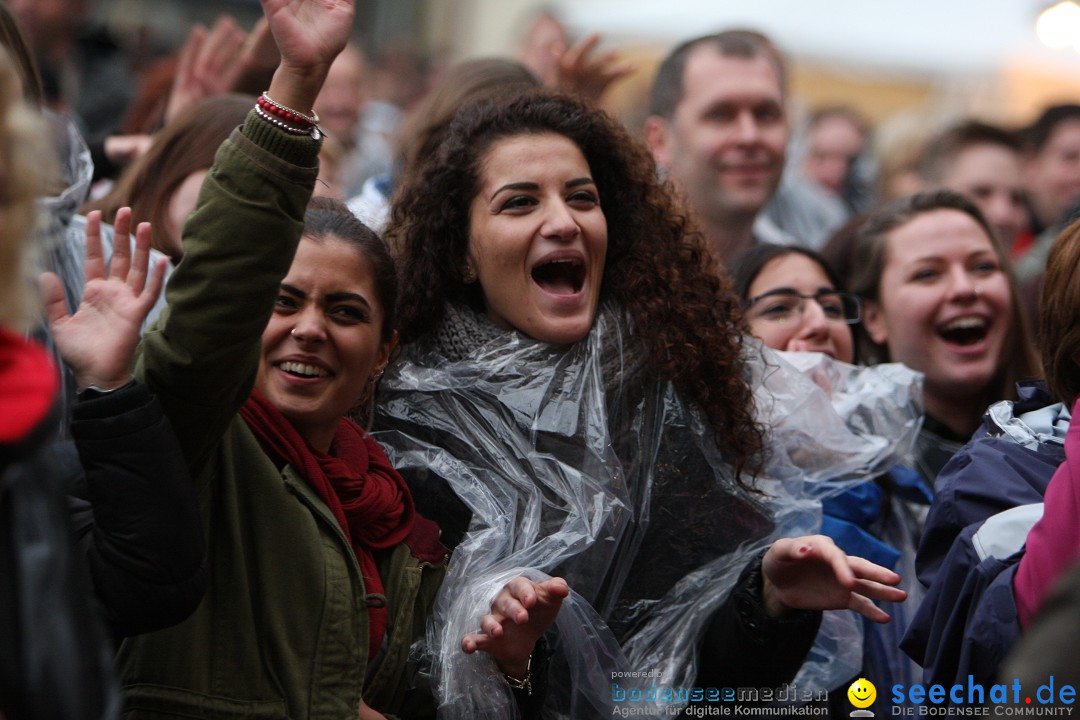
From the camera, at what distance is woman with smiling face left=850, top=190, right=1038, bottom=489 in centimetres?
362

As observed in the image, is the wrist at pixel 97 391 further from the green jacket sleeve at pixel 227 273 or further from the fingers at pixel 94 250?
the fingers at pixel 94 250

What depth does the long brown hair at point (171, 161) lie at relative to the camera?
10.8 feet

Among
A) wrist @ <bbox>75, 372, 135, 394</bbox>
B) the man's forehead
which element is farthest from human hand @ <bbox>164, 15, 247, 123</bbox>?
wrist @ <bbox>75, 372, 135, 394</bbox>

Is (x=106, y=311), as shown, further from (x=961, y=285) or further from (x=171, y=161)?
(x=961, y=285)

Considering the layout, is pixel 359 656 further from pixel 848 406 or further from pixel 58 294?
pixel 848 406

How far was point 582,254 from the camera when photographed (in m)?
2.91

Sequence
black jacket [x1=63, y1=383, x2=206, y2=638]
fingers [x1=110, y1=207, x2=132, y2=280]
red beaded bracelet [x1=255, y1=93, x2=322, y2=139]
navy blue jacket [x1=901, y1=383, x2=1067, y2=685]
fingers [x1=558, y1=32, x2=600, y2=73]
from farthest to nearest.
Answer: fingers [x1=558, y1=32, x2=600, y2=73]
navy blue jacket [x1=901, y1=383, x2=1067, y2=685]
fingers [x1=110, y1=207, x2=132, y2=280]
red beaded bracelet [x1=255, y1=93, x2=322, y2=139]
black jacket [x1=63, y1=383, x2=206, y2=638]

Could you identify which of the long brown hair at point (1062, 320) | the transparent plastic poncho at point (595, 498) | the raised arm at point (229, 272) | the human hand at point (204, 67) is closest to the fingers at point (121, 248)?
the raised arm at point (229, 272)

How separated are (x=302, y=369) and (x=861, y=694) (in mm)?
1449

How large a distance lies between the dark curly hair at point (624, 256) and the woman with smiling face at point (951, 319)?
858 millimetres

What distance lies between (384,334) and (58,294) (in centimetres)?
78

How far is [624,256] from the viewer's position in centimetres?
305

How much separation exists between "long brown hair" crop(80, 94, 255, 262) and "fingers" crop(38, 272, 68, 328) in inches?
44.5

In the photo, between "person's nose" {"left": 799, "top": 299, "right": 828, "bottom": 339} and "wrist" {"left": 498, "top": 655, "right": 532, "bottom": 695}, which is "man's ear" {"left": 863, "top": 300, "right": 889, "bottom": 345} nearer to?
"person's nose" {"left": 799, "top": 299, "right": 828, "bottom": 339}
